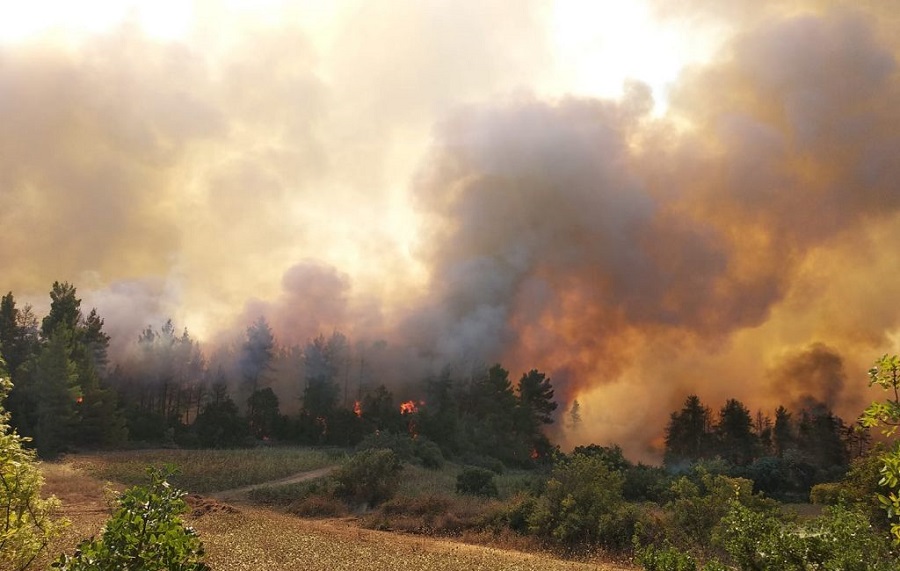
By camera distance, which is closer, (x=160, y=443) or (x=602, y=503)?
(x=602, y=503)

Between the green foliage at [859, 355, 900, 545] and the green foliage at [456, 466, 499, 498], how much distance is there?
4112 centimetres

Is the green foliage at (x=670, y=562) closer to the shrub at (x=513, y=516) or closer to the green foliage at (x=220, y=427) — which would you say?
the shrub at (x=513, y=516)

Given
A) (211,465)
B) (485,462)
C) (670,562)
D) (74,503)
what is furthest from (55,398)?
(670,562)

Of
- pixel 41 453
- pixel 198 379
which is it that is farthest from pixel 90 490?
pixel 198 379

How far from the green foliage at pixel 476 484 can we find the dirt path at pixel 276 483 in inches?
449

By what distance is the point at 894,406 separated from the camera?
6.49m

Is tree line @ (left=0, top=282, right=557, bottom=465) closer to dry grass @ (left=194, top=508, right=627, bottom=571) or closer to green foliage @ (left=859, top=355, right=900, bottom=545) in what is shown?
dry grass @ (left=194, top=508, right=627, bottom=571)

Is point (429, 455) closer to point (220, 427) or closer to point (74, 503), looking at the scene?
point (220, 427)

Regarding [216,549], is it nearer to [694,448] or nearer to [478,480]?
[478,480]

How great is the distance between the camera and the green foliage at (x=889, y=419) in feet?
20.0

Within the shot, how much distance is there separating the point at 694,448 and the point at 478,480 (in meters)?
55.7

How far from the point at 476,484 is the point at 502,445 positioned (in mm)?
37608

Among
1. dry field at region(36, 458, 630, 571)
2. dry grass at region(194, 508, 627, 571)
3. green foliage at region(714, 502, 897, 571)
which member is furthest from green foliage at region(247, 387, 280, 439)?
green foliage at region(714, 502, 897, 571)

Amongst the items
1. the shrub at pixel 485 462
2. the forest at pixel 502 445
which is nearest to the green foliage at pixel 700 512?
the forest at pixel 502 445
